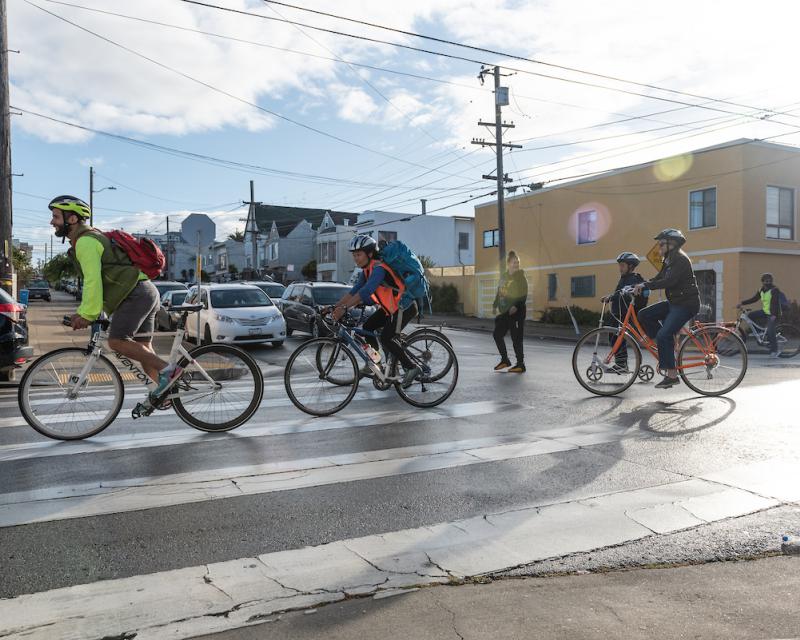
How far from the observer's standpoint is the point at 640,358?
8375 mm

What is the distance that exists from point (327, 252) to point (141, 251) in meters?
59.6

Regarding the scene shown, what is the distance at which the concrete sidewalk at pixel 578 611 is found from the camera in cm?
272

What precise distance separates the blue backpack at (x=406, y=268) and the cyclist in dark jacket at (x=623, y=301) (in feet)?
7.50

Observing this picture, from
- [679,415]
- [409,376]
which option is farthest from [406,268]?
[679,415]

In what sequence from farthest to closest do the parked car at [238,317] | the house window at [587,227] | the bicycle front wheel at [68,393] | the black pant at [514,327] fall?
the house window at [587,227], the parked car at [238,317], the black pant at [514,327], the bicycle front wheel at [68,393]

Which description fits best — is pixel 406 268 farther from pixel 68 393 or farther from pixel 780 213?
pixel 780 213

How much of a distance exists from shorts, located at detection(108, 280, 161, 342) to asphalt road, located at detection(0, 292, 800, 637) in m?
0.89

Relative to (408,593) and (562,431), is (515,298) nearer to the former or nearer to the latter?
(562,431)

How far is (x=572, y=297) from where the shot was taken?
33000 millimetres

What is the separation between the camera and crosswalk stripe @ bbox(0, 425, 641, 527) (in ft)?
13.7

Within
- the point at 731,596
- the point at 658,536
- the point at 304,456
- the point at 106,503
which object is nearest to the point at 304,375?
the point at 304,456

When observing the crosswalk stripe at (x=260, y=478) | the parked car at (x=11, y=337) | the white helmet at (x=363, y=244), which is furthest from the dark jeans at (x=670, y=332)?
the parked car at (x=11, y=337)

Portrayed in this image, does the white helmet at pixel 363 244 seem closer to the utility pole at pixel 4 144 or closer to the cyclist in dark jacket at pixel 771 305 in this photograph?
the utility pole at pixel 4 144

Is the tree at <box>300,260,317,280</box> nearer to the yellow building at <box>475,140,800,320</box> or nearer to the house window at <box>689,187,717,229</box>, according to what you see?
the yellow building at <box>475,140,800,320</box>
